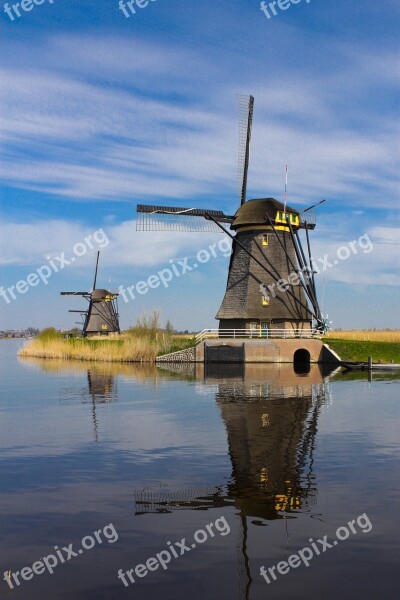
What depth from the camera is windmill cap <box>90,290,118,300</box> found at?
69.6 m

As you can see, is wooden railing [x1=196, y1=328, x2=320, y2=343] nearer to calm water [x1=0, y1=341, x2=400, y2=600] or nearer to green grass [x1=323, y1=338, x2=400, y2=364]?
green grass [x1=323, y1=338, x2=400, y2=364]

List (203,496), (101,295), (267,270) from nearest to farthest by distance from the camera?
(203,496) < (267,270) < (101,295)

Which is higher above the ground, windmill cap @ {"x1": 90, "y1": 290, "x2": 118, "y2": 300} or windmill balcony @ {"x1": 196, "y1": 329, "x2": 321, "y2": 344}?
windmill cap @ {"x1": 90, "y1": 290, "x2": 118, "y2": 300}

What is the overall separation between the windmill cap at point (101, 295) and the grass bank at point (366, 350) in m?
32.7

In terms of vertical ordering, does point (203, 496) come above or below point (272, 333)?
below

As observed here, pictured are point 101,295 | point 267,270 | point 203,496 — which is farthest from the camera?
point 101,295

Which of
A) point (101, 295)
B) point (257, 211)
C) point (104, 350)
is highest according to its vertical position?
point (257, 211)

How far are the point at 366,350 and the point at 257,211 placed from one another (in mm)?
11535

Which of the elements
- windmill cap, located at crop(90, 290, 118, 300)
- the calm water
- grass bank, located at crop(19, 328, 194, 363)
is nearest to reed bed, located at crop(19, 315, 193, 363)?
grass bank, located at crop(19, 328, 194, 363)

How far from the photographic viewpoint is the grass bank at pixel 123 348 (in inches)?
1742

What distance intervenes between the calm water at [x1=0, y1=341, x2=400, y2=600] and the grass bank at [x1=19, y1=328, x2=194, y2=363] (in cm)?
2361

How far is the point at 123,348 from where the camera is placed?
44.7 m

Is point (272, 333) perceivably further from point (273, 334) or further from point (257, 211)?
point (257, 211)

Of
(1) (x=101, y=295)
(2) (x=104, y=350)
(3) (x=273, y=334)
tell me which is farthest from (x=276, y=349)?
(1) (x=101, y=295)
